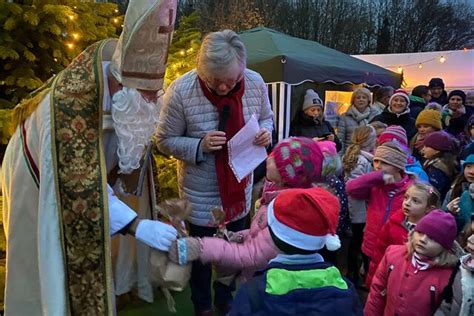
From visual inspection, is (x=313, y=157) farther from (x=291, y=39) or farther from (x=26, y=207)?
(x=291, y=39)

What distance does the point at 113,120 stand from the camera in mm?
2070

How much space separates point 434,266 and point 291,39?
686 cm

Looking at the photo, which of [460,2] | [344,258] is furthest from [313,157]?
[460,2]

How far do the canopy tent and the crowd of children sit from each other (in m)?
2.80

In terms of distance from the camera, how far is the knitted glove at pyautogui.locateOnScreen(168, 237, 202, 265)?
1.97 metres

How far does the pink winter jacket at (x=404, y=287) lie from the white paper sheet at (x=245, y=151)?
979 mm

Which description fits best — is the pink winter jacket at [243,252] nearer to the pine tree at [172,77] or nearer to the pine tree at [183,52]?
the pine tree at [172,77]

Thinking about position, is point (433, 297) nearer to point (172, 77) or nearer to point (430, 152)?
point (430, 152)

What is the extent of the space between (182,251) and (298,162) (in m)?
0.83

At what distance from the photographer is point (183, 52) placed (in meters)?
4.62

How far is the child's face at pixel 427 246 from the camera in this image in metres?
2.54

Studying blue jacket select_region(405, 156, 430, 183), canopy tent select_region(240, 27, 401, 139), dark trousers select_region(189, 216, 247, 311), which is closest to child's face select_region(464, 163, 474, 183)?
blue jacket select_region(405, 156, 430, 183)

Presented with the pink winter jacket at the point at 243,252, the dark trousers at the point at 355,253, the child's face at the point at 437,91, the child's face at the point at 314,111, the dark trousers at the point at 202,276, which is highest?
the child's face at the point at 437,91

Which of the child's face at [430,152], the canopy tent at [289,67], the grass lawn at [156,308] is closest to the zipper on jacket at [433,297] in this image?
the grass lawn at [156,308]
